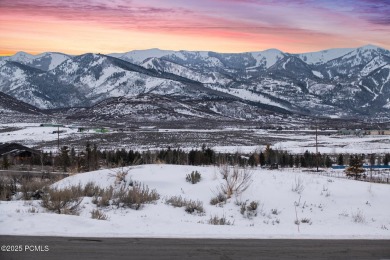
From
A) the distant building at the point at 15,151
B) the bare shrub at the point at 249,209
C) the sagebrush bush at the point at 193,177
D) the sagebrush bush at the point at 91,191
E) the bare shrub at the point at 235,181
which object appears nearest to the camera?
the bare shrub at the point at 249,209

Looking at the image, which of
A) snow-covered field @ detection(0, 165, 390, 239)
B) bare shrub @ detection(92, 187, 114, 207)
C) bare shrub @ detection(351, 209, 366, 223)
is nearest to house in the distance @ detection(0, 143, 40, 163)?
snow-covered field @ detection(0, 165, 390, 239)

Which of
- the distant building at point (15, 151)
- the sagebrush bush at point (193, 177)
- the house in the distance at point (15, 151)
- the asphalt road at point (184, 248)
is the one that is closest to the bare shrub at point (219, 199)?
the sagebrush bush at point (193, 177)

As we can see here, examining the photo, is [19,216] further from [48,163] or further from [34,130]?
[34,130]

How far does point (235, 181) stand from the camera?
1667 centimetres

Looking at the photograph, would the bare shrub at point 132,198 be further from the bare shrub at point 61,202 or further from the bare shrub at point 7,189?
the bare shrub at point 7,189

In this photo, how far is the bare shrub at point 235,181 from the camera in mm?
16469

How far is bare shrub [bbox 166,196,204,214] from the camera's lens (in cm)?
1455

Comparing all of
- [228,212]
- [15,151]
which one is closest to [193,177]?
[228,212]

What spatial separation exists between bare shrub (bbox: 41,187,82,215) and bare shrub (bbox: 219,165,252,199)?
16.4 ft

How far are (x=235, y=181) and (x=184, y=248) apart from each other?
26.3 ft

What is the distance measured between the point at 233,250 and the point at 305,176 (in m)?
10.6

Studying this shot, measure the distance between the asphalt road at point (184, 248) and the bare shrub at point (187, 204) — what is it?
16.3 ft

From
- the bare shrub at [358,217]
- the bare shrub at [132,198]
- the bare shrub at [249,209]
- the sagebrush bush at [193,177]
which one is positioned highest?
the sagebrush bush at [193,177]

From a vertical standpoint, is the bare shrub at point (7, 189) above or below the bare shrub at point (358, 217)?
above
